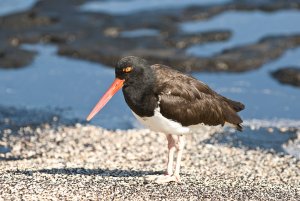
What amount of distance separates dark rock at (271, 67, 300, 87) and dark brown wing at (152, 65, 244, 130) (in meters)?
8.21

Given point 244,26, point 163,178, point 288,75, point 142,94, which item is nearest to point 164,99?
point 142,94

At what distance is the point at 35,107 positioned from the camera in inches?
591

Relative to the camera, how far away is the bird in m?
8.62

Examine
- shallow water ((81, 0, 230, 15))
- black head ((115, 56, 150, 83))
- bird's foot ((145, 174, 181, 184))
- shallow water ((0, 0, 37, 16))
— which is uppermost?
shallow water ((81, 0, 230, 15))

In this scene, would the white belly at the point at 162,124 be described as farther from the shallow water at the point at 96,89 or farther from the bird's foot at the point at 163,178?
the shallow water at the point at 96,89

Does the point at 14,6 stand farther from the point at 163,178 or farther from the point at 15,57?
the point at 163,178

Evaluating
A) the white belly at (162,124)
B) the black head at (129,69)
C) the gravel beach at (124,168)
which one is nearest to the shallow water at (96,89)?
the gravel beach at (124,168)

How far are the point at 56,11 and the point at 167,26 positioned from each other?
3.83m

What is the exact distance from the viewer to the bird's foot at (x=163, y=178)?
8.98 m

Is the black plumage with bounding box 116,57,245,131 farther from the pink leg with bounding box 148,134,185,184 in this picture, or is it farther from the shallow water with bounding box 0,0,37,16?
the shallow water with bounding box 0,0,37,16

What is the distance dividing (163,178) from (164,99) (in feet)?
3.57

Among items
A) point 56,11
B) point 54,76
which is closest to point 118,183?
point 54,76

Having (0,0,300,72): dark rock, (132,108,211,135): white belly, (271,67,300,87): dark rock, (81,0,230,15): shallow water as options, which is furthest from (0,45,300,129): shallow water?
(132,108,211,135): white belly

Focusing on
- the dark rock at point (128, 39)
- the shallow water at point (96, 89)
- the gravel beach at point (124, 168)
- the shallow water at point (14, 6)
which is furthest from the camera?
the shallow water at point (14, 6)
